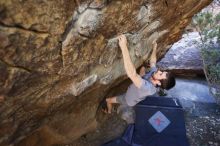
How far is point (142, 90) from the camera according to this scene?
13.0 feet

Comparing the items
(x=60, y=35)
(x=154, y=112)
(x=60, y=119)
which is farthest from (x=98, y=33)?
(x=154, y=112)

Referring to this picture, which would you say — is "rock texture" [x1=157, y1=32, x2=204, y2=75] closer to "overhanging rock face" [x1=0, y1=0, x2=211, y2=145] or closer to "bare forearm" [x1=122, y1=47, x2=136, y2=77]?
"overhanging rock face" [x1=0, y1=0, x2=211, y2=145]

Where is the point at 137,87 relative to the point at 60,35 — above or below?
below

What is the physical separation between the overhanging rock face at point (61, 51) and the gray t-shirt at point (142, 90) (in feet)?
0.90

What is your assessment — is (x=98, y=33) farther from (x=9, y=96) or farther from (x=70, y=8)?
(x=9, y=96)

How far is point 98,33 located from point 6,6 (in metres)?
1.12

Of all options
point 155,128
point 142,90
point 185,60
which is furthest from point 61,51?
point 185,60

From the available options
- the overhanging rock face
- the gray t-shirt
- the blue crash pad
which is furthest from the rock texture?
the gray t-shirt

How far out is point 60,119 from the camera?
415 centimetres

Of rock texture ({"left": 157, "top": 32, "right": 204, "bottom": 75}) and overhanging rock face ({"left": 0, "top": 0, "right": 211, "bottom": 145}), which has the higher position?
overhanging rock face ({"left": 0, "top": 0, "right": 211, "bottom": 145})

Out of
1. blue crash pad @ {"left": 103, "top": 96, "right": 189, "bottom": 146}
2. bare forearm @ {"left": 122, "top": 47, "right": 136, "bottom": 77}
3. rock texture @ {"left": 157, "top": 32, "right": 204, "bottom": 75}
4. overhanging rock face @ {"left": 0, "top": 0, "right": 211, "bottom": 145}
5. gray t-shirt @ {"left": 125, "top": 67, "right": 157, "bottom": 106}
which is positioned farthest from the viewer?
rock texture @ {"left": 157, "top": 32, "right": 204, "bottom": 75}

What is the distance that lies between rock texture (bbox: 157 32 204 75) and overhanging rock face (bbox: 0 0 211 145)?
9.02ft

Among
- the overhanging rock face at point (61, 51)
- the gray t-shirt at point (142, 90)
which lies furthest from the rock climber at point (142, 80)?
the overhanging rock face at point (61, 51)

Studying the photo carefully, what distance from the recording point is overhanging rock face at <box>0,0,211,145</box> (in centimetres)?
231
